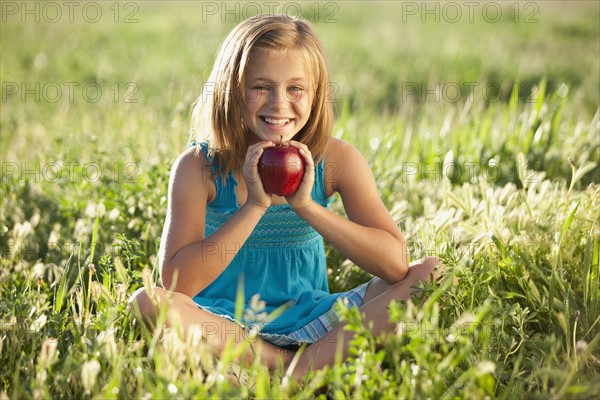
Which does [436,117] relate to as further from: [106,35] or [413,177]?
[106,35]

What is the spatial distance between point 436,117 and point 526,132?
97 cm

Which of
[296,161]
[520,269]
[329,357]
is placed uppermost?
[296,161]

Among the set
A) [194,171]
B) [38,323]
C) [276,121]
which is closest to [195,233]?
→ [194,171]

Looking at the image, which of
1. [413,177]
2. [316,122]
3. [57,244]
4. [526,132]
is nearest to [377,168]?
[413,177]

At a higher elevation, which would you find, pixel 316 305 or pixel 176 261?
pixel 176 261

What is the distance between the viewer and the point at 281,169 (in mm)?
2271

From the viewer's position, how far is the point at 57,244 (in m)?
3.24

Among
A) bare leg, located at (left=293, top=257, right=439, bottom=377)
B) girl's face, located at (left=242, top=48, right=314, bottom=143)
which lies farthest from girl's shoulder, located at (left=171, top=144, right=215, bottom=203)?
bare leg, located at (left=293, top=257, right=439, bottom=377)

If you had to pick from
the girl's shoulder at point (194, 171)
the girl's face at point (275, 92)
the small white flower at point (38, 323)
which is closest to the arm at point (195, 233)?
the girl's shoulder at point (194, 171)

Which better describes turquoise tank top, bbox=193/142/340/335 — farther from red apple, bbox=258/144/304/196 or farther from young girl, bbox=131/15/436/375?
red apple, bbox=258/144/304/196

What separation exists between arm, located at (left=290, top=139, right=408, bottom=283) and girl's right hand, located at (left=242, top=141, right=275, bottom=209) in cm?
12

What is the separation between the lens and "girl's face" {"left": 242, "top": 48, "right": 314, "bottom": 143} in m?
2.50

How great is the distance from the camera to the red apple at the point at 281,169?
2.28m

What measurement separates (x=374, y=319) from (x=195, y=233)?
25.0 inches
